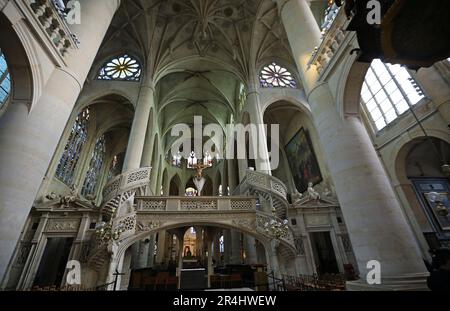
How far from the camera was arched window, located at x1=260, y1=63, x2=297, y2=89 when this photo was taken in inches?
618

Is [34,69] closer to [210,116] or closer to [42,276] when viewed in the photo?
[42,276]

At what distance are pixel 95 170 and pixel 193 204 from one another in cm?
1269

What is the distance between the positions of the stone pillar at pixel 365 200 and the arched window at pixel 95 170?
17.0 meters

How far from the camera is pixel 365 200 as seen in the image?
4.51 m

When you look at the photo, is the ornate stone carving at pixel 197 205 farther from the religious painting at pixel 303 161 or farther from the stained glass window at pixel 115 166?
the stained glass window at pixel 115 166

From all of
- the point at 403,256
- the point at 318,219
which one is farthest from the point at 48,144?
the point at 318,219

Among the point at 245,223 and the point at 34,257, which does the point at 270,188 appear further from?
the point at 34,257

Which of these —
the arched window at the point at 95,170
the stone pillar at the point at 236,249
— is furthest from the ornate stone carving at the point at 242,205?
the arched window at the point at 95,170

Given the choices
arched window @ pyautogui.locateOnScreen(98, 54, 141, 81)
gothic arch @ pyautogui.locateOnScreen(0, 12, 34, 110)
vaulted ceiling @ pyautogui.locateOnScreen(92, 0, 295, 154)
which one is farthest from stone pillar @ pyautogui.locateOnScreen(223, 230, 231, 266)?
gothic arch @ pyautogui.locateOnScreen(0, 12, 34, 110)

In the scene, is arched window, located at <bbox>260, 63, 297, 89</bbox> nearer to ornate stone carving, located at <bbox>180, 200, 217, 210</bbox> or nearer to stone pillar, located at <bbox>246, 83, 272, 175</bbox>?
stone pillar, located at <bbox>246, 83, 272, 175</bbox>

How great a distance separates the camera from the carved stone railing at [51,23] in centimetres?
457

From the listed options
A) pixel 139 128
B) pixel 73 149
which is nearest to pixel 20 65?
pixel 139 128

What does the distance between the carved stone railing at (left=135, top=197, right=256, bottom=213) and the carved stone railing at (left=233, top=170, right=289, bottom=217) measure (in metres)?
0.74

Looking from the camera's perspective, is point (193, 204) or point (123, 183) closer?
point (123, 183)
